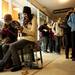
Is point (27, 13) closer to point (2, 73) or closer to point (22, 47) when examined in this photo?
point (22, 47)

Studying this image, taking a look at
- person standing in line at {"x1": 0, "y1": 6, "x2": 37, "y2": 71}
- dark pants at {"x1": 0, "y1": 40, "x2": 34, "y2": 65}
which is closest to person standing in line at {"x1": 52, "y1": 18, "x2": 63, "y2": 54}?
person standing in line at {"x1": 0, "y1": 6, "x2": 37, "y2": 71}

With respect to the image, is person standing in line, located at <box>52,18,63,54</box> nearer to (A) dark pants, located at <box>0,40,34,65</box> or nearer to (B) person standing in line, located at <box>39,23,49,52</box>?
(B) person standing in line, located at <box>39,23,49,52</box>

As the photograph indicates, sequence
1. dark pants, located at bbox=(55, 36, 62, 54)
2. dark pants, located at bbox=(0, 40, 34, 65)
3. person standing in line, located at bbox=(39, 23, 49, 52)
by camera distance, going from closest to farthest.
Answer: dark pants, located at bbox=(0, 40, 34, 65), dark pants, located at bbox=(55, 36, 62, 54), person standing in line, located at bbox=(39, 23, 49, 52)

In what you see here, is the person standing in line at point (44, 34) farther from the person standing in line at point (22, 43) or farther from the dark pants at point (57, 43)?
the person standing in line at point (22, 43)

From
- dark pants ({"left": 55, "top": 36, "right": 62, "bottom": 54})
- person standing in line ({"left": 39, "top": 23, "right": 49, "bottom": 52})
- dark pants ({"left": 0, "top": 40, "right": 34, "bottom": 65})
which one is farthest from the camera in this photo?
person standing in line ({"left": 39, "top": 23, "right": 49, "bottom": 52})

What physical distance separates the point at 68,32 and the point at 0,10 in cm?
247

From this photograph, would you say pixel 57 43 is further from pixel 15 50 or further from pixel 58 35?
pixel 15 50

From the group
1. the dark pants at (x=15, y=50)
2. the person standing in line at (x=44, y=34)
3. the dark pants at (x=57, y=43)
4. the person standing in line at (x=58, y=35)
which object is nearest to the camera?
the dark pants at (x=15, y=50)

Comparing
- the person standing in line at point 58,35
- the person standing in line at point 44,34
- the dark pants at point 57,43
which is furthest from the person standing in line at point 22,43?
the person standing in line at point 44,34

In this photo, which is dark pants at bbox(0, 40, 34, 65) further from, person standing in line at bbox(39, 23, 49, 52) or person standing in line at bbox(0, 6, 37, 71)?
person standing in line at bbox(39, 23, 49, 52)

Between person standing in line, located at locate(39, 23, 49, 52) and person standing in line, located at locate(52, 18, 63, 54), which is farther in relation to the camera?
person standing in line, located at locate(39, 23, 49, 52)

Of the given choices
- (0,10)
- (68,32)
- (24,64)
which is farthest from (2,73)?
(0,10)

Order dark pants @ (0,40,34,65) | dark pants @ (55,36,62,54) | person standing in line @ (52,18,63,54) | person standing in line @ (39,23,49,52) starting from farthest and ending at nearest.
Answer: person standing in line @ (39,23,49,52) < dark pants @ (55,36,62,54) < person standing in line @ (52,18,63,54) < dark pants @ (0,40,34,65)

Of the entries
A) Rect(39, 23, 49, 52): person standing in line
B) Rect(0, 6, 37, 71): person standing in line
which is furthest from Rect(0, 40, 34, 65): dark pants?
Rect(39, 23, 49, 52): person standing in line
